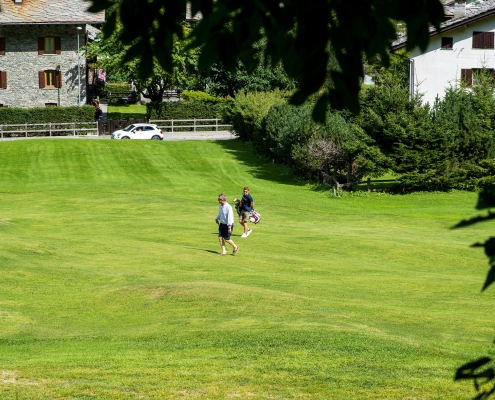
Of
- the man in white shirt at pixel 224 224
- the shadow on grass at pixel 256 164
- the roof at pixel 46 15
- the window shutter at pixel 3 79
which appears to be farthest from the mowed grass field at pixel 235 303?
the window shutter at pixel 3 79

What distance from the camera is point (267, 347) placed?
1350 cm

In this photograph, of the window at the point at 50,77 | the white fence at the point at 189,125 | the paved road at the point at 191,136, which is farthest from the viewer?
the window at the point at 50,77

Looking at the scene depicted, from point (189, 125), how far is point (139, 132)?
7182 millimetres

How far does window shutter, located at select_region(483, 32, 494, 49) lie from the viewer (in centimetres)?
5582

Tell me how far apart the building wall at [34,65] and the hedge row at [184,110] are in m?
8.56

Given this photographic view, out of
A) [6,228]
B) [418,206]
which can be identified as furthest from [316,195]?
[6,228]

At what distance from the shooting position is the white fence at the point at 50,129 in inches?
2564

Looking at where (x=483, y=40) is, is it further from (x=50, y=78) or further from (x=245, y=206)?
(x=50, y=78)

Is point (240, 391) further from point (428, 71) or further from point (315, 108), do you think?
point (428, 71)

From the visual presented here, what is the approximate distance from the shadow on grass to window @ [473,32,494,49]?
14335 mm

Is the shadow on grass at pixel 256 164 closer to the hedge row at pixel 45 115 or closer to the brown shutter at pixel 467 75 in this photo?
the hedge row at pixel 45 115

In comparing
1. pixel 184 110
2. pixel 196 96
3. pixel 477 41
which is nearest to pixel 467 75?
pixel 477 41

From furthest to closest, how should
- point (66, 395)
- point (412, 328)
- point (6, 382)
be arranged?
1. point (412, 328)
2. point (6, 382)
3. point (66, 395)

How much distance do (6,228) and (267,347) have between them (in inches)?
723
